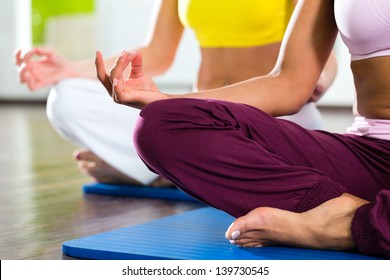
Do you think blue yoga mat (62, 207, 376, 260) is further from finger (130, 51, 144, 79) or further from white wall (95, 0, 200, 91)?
white wall (95, 0, 200, 91)

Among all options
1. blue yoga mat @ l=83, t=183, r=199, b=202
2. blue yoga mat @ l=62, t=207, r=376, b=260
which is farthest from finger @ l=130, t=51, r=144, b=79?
blue yoga mat @ l=83, t=183, r=199, b=202

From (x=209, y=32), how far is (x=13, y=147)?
179cm

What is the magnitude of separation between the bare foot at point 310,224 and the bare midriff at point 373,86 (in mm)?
205

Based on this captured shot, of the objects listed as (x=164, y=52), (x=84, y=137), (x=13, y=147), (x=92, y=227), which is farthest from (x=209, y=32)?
(x=13, y=147)

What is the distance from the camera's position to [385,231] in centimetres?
151

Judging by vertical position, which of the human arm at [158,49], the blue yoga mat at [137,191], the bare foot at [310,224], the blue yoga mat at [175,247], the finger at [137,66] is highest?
the finger at [137,66]

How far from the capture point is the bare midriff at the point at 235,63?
2.42 m

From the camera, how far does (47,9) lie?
8.07 metres

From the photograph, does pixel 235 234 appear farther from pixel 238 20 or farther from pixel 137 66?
pixel 238 20

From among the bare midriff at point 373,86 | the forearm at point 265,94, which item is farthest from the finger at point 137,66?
the bare midriff at point 373,86

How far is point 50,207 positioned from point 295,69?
92 cm

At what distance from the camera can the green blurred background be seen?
316 inches

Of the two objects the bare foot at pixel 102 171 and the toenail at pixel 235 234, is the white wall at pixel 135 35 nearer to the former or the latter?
the bare foot at pixel 102 171
